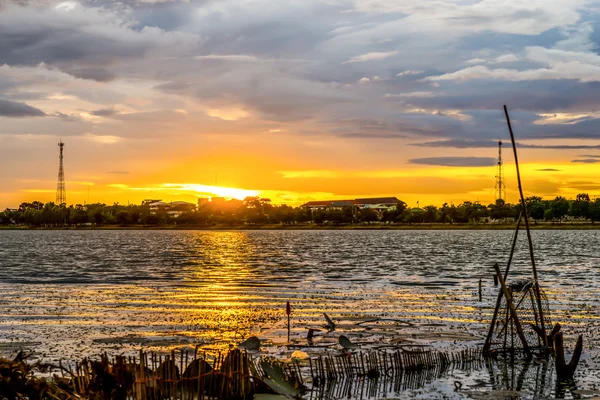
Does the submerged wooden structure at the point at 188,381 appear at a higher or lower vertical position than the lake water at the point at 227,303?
higher

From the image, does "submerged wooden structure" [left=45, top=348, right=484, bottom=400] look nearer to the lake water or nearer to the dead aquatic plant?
the dead aquatic plant

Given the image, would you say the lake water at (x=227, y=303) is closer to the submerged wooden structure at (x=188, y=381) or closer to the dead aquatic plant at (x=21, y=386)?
the submerged wooden structure at (x=188, y=381)

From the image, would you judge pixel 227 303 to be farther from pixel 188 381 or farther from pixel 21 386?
pixel 21 386

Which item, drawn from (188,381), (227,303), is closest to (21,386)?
(188,381)

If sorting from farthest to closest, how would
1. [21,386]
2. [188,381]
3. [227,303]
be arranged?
1. [227,303]
2. [188,381]
3. [21,386]

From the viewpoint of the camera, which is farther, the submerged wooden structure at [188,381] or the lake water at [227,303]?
the lake water at [227,303]

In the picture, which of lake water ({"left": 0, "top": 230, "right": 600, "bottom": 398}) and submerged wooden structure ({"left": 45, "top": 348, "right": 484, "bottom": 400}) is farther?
lake water ({"left": 0, "top": 230, "right": 600, "bottom": 398})

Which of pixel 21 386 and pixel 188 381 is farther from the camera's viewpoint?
pixel 188 381

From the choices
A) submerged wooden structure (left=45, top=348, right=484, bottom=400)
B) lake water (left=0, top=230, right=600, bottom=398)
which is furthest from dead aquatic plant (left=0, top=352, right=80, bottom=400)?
lake water (left=0, top=230, right=600, bottom=398)

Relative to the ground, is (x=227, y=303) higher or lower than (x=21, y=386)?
lower

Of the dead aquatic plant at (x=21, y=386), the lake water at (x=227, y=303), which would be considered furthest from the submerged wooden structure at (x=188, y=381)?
the lake water at (x=227, y=303)

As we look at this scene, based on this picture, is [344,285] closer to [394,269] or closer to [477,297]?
[477,297]

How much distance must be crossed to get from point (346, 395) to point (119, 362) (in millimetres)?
6516

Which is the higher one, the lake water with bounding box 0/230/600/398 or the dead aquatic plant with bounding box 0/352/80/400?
the dead aquatic plant with bounding box 0/352/80/400
